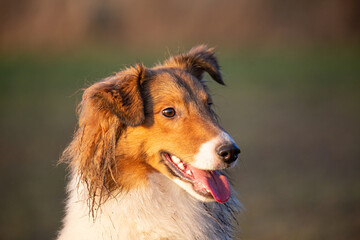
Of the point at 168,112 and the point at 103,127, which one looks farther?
the point at 168,112

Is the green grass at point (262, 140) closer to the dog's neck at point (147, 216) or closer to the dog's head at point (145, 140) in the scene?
the dog's head at point (145, 140)

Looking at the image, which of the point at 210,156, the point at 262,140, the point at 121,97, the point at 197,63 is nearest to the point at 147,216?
the point at 210,156

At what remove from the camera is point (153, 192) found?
4.19 m

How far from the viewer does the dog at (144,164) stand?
4.04 meters

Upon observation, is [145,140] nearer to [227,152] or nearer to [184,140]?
[184,140]

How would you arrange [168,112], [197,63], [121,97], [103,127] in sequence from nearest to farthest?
[121,97] → [103,127] → [168,112] → [197,63]

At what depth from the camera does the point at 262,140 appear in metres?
14.3

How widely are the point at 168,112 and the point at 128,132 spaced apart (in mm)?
414

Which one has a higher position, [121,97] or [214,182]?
[121,97]

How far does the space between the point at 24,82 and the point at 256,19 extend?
16304mm

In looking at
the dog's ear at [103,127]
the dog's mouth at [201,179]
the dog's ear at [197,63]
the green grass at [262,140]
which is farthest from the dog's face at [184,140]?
the green grass at [262,140]

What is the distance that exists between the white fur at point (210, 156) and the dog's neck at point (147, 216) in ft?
1.46

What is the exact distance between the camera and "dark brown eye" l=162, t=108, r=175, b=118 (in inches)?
168

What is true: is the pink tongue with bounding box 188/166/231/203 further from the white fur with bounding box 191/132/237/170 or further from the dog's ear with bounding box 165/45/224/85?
the dog's ear with bounding box 165/45/224/85
